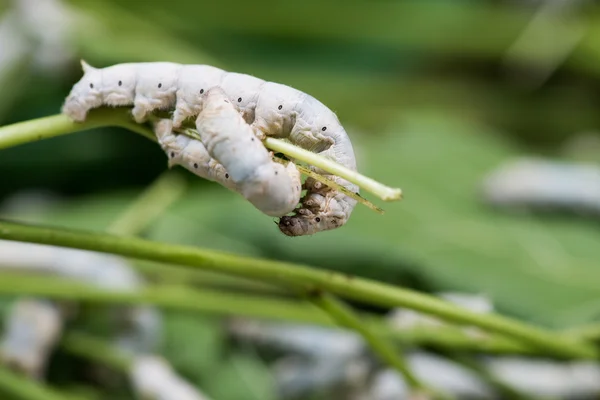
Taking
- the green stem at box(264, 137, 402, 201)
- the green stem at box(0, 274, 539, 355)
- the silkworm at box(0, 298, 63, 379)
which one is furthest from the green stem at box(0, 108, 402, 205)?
the silkworm at box(0, 298, 63, 379)

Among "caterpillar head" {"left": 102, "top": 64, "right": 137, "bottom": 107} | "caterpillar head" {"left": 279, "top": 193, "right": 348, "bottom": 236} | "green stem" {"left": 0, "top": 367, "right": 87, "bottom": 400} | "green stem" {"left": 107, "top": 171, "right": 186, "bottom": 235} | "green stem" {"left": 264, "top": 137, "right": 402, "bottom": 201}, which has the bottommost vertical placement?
"green stem" {"left": 0, "top": 367, "right": 87, "bottom": 400}

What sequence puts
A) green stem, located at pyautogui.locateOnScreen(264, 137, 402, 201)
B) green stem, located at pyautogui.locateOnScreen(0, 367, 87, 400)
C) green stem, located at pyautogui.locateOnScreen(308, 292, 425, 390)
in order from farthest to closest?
green stem, located at pyautogui.locateOnScreen(0, 367, 87, 400)
green stem, located at pyautogui.locateOnScreen(308, 292, 425, 390)
green stem, located at pyautogui.locateOnScreen(264, 137, 402, 201)

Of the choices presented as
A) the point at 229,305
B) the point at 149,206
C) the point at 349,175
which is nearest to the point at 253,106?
the point at 349,175

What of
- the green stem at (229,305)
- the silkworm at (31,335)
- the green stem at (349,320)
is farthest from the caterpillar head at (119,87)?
the silkworm at (31,335)

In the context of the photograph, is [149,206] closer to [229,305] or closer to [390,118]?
[229,305]

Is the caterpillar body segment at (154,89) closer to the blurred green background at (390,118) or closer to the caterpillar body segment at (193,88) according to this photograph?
the caterpillar body segment at (193,88)

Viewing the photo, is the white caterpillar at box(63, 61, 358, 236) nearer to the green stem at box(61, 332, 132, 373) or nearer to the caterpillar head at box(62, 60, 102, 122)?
the caterpillar head at box(62, 60, 102, 122)
